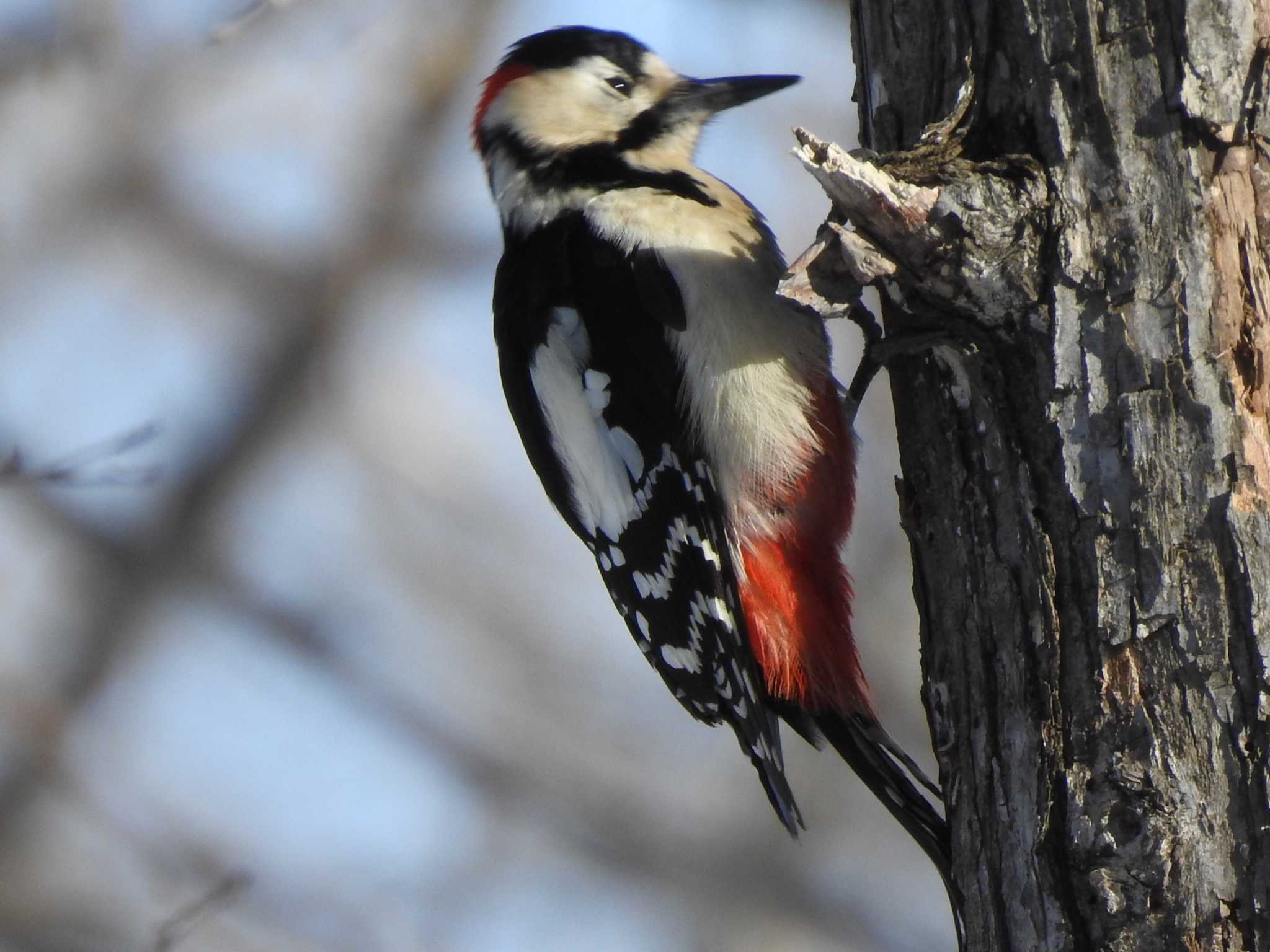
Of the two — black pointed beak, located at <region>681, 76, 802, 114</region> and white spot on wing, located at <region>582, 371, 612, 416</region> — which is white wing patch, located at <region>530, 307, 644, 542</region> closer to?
white spot on wing, located at <region>582, 371, 612, 416</region>

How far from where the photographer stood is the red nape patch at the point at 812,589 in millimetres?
2934

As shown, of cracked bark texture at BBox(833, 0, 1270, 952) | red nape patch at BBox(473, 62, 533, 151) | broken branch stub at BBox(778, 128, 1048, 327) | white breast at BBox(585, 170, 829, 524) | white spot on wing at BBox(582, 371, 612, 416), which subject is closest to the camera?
cracked bark texture at BBox(833, 0, 1270, 952)

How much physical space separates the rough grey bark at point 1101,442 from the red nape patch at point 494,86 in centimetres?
185

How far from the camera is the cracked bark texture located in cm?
171

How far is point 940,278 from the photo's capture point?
1.90 metres

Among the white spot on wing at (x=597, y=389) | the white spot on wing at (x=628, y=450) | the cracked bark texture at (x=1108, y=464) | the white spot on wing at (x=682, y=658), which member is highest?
the cracked bark texture at (x=1108, y=464)

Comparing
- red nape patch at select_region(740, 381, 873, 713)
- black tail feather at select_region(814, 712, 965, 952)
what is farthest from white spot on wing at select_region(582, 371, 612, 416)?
black tail feather at select_region(814, 712, 965, 952)

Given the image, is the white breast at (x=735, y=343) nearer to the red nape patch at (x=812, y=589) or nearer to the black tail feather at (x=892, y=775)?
the red nape patch at (x=812, y=589)

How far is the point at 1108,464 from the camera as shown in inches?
70.9

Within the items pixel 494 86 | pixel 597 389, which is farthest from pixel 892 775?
pixel 494 86

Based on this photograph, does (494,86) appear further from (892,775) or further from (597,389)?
(892,775)

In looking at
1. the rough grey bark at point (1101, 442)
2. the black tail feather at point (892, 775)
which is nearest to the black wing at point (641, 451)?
the black tail feather at point (892, 775)

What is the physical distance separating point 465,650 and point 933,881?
9.25 ft

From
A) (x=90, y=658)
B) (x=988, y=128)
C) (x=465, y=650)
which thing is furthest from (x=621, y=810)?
(x=988, y=128)
